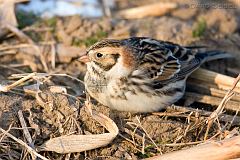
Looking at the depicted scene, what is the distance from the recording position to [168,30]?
25.6ft

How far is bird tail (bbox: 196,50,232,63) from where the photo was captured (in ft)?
23.2

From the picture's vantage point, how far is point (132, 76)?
6125 millimetres

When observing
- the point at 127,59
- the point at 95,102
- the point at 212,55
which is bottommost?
the point at 95,102

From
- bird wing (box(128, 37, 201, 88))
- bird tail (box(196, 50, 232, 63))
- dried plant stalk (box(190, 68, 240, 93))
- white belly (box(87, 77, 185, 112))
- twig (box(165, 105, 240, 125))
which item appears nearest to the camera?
white belly (box(87, 77, 185, 112))

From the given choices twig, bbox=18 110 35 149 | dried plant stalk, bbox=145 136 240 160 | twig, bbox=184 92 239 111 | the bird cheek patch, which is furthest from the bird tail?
twig, bbox=18 110 35 149

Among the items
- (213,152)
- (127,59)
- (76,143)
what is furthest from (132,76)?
(213,152)

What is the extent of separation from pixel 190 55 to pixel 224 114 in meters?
0.91

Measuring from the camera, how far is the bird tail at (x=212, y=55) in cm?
709

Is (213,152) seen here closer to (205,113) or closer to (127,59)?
(205,113)

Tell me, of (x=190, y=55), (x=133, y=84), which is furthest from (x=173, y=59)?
(x=133, y=84)

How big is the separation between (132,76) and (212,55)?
148 centimetres

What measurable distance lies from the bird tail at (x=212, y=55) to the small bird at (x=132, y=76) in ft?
1.85

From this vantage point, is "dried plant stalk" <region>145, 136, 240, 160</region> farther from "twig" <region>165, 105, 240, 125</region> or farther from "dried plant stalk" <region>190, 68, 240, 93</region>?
"dried plant stalk" <region>190, 68, 240, 93</region>

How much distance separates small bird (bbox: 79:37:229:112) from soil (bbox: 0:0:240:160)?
0.15 meters
